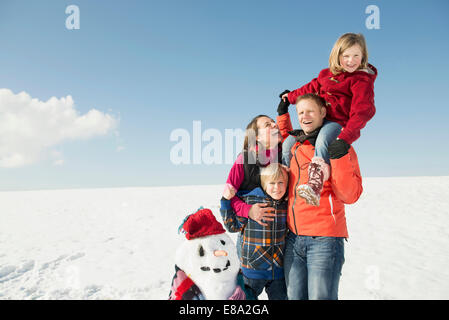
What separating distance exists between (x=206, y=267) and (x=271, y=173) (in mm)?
899

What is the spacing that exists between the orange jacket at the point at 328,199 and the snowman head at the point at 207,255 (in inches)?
23.0

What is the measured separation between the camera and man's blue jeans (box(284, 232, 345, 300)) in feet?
6.19

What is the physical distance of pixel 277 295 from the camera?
222cm

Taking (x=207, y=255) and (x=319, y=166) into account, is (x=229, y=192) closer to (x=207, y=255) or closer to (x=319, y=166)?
(x=207, y=255)

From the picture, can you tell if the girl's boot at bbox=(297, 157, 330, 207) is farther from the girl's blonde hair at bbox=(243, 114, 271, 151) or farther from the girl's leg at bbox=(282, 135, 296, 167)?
the girl's blonde hair at bbox=(243, 114, 271, 151)

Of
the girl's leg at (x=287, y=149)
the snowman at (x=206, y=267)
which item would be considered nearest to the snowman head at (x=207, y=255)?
the snowman at (x=206, y=267)

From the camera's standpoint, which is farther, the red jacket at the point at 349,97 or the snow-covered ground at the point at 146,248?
the snow-covered ground at the point at 146,248

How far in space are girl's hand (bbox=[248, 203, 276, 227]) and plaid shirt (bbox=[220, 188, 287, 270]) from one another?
0.03 meters

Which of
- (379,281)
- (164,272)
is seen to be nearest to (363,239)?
(379,281)

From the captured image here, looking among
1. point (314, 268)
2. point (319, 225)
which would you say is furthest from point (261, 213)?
point (314, 268)

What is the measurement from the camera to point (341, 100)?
2287 millimetres

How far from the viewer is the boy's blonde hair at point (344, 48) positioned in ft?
7.65

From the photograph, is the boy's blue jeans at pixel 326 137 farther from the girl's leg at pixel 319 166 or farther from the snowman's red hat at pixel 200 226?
the snowman's red hat at pixel 200 226
